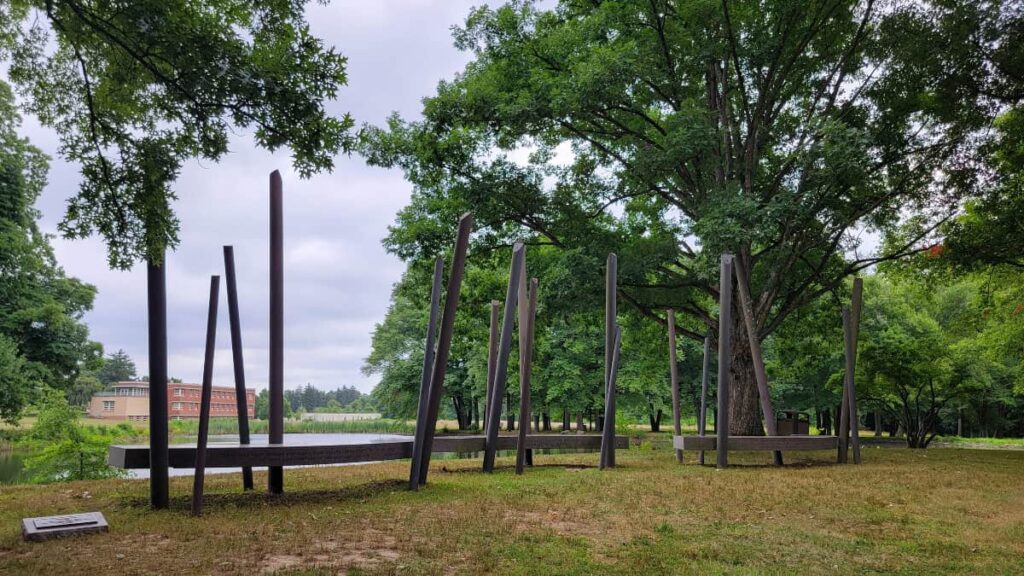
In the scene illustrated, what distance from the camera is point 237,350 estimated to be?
9.38m

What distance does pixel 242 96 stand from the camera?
20.0 feet

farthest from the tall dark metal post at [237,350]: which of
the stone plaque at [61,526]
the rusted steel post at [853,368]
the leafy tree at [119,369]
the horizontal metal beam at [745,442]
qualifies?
the leafy tree at [119,369]

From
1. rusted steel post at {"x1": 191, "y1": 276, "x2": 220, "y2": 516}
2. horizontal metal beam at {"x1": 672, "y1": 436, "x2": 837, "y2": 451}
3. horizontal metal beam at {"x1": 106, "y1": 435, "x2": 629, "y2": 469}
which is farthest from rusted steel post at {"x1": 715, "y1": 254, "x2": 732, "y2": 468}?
rusted steel post at {"x1": 191, "y1": 276, "x2": 220, "y2": 516}

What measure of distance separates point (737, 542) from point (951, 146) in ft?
46.3

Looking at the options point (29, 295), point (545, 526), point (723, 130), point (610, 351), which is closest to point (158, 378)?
point (545, 526)

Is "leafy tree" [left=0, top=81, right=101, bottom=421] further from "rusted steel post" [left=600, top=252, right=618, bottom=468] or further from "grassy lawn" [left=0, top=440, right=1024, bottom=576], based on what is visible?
"rusted steel post" [left=600, top=252, right=618, bottom=468]

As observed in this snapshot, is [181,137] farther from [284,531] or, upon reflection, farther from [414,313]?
[414,313]

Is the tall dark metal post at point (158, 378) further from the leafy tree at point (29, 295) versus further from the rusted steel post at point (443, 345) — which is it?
the leafy tree at point (29, 295)

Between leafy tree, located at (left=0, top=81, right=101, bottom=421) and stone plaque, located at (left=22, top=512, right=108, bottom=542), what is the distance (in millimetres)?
23608

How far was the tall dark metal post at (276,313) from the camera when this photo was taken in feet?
28.6

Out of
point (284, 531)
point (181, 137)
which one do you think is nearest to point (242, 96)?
A: point (181, 137)

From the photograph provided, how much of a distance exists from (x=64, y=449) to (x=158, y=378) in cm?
687

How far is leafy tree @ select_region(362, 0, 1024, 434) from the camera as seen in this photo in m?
14.7

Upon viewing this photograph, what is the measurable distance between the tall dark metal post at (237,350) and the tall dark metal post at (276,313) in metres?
0.54
